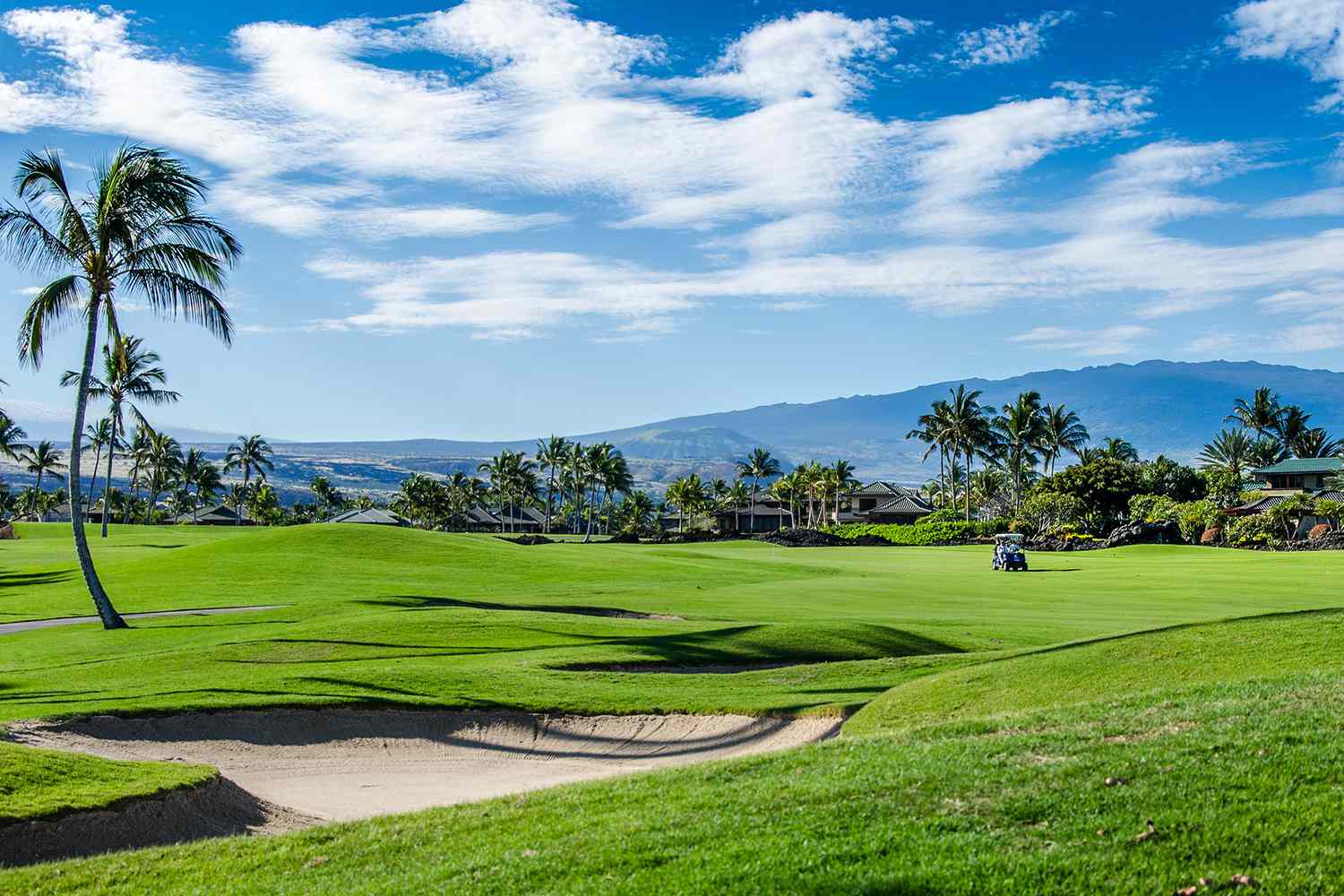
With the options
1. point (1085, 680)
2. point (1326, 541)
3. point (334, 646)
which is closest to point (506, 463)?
point (1326, 541)

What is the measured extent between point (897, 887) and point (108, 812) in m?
7.83

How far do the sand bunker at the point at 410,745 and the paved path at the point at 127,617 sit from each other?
671 inches

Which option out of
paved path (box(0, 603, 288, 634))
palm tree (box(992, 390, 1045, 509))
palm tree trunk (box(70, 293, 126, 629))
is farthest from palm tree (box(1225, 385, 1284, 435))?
palm tree trunk (box(70, 293, 126, 629))

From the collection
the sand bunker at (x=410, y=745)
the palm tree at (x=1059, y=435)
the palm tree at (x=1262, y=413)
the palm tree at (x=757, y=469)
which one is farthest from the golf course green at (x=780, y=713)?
the palm tree at (x=757, y=469)

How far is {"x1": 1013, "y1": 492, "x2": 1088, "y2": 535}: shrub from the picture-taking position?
10288 cm

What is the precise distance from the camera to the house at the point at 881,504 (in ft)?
473

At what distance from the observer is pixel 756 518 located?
7436 inches

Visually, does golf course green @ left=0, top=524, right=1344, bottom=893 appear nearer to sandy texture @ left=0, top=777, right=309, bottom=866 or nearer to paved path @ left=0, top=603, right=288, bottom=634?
sandy texture @ left=0, top=777, right=309, bottom=866

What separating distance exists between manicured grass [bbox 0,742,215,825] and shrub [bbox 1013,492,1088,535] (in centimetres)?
9766

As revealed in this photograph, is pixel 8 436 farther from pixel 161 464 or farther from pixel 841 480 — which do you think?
pixel 841 480

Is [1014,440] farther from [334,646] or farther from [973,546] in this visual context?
[334,646]

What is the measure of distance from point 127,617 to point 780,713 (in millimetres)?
23902

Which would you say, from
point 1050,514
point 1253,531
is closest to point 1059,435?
point 1050,514

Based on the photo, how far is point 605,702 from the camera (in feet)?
60.2
